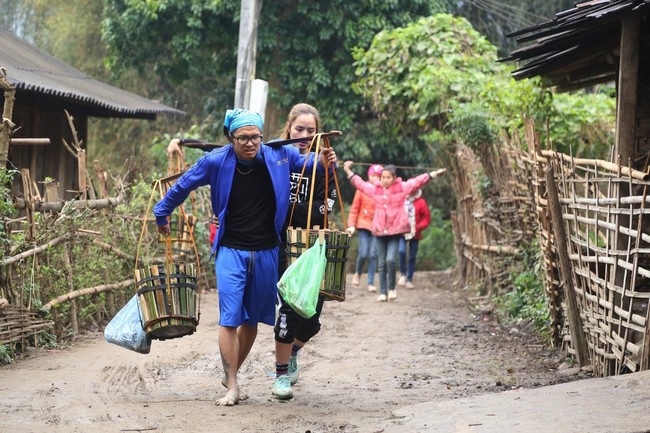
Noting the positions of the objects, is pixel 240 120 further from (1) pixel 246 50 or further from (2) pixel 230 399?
(1) pixel 246 50

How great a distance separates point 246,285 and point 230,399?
0.72 meters

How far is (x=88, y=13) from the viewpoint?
26391mm

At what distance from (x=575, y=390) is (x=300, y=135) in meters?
2.48

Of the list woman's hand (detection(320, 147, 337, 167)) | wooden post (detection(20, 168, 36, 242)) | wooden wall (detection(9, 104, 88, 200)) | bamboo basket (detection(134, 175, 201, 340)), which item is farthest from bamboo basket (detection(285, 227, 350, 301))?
wooden wall (detection(9, 104, 88, 200))

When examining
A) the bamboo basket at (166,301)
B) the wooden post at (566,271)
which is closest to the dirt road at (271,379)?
the wooden post at (566,271)

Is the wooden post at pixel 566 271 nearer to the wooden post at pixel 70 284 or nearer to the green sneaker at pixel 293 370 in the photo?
the green sneaker at pixel 293 370

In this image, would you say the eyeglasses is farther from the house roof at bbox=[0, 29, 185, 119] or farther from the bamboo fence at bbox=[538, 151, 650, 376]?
the house roof at bbox=[0, 29, 185, 119]

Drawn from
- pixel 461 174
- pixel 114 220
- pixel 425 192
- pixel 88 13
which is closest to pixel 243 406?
pixel 114 220

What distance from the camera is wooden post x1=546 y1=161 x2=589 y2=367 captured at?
7.64 m

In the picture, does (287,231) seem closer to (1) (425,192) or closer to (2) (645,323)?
(2) (645,323)

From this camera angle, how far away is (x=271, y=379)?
7.41 meters

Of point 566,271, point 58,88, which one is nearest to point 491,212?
point 566,271

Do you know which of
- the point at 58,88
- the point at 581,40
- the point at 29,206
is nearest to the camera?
the point at 581,40

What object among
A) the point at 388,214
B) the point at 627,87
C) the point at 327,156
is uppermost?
the point at 627,87
